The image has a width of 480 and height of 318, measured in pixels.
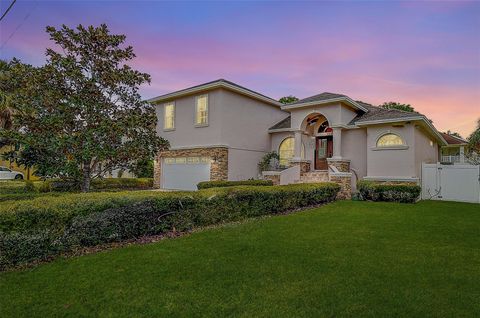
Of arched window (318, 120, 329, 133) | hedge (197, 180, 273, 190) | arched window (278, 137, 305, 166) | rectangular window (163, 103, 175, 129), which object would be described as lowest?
hedge (197, 180, 273, 190)

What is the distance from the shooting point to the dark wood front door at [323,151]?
18.7 metres

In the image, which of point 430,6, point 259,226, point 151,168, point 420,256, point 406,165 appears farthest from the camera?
point 151,168

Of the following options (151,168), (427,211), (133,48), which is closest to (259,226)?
(427,211)

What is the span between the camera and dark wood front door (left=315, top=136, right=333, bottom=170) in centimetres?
1866

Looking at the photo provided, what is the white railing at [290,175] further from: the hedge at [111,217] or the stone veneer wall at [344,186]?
the hedge at [111,217]

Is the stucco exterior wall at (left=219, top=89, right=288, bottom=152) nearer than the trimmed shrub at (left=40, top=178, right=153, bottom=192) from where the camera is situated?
No

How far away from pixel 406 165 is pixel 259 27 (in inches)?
388

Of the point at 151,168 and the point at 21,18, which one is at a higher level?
the point at 21,18

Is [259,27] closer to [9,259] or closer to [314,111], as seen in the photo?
[314,111]

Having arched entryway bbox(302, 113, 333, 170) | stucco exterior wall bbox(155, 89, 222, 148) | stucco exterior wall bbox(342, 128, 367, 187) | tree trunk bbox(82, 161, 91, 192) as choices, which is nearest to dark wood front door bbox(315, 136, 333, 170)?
arched entryway bbox(302, 113, 333, 170)

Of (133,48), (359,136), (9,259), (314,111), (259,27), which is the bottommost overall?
(9,259)

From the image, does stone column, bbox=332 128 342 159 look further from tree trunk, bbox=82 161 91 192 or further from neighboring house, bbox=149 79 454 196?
tree trunk, bbox=82 161 91 192

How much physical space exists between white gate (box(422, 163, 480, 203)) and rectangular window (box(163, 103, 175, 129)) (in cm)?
1513

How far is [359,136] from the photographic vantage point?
16.8m
